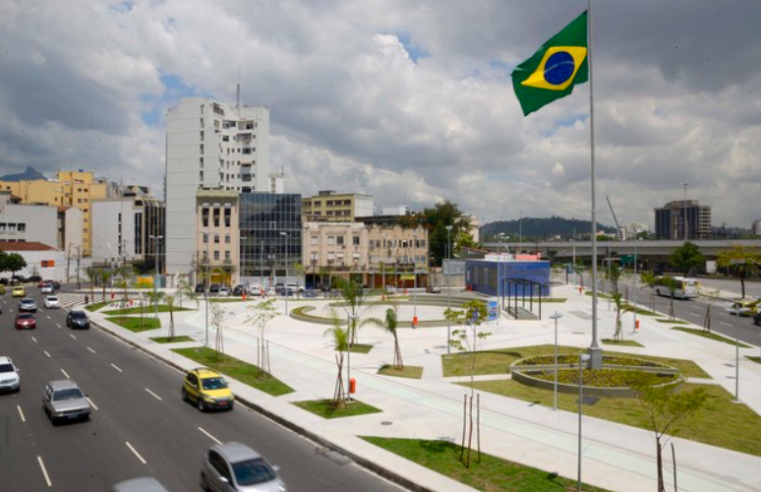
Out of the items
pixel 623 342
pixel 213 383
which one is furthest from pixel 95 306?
pixel 623 342

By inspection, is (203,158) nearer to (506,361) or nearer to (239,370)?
(239,370)

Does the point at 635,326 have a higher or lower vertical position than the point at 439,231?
lower

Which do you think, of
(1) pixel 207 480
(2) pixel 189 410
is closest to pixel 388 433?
(1) pixel 207 480

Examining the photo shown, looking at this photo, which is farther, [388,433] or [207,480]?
[388,433]

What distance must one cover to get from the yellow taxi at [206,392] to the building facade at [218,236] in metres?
69.9

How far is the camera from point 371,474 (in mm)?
17625

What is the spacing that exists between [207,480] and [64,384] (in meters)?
11.3

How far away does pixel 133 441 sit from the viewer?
66.4ft

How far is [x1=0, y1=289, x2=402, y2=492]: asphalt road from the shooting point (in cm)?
1689

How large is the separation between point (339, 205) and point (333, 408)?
436 feet

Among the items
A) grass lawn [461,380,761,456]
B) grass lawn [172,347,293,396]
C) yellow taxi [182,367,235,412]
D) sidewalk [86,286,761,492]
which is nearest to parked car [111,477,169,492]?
sidewalk [86,286,761,492]

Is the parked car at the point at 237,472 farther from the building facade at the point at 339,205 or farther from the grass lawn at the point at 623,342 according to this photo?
the building facade at the point at 339,205

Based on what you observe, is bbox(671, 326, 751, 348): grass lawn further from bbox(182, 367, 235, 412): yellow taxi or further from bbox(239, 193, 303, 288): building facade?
bbox(239, 193, 303, 288): building facade

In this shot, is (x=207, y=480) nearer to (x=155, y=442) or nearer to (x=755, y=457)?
(x=155, y=442)
